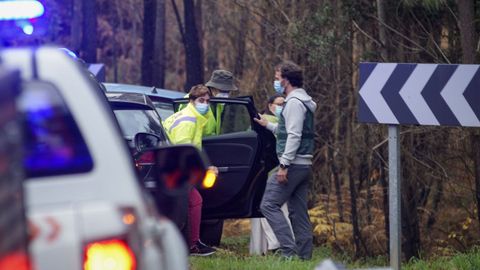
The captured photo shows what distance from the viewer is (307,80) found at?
1944cm

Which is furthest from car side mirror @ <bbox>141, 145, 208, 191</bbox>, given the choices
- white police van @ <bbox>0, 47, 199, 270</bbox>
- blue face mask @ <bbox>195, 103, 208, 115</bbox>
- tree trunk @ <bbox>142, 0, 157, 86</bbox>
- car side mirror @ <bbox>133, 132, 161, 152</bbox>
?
tree trunk @ <bbox>142, 0, 157, 86</bbox>

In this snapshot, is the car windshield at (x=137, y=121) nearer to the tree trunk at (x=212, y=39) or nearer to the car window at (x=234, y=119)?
the car window at (x=234, y=119)

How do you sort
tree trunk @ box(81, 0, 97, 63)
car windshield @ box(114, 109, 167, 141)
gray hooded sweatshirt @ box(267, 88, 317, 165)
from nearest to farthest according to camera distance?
car windshield @ box(114, 109, 167, 141)
gray hooded sweatshirt @ box(267, 88, 317, 165)
tree trunk @ box(81, 0, 97, 63)

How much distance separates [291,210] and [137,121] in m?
1.73

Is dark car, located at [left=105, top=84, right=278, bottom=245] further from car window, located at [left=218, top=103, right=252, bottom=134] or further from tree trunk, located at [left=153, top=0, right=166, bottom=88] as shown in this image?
tree trunk, located at [left=153, top=0, right=166, bottom=88]

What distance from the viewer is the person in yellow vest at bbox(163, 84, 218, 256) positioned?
11141 millimetres

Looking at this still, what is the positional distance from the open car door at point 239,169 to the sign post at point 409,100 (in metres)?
2.53

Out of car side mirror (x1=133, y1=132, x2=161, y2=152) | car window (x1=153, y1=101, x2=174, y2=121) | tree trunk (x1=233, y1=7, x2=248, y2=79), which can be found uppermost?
tree trunk (x1=233, y1=7, x2=248, y2=79)

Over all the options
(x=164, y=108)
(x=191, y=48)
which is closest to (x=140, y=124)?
(x=164, y=108)

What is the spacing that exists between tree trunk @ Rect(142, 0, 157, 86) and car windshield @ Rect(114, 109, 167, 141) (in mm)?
16981

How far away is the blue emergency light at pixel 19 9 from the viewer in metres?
5.37

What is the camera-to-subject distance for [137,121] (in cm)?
1065

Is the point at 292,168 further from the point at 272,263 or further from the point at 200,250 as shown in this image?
the point at 272,263

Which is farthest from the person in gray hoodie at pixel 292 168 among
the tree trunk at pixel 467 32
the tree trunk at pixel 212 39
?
the tree trunk at pixel 212 39
